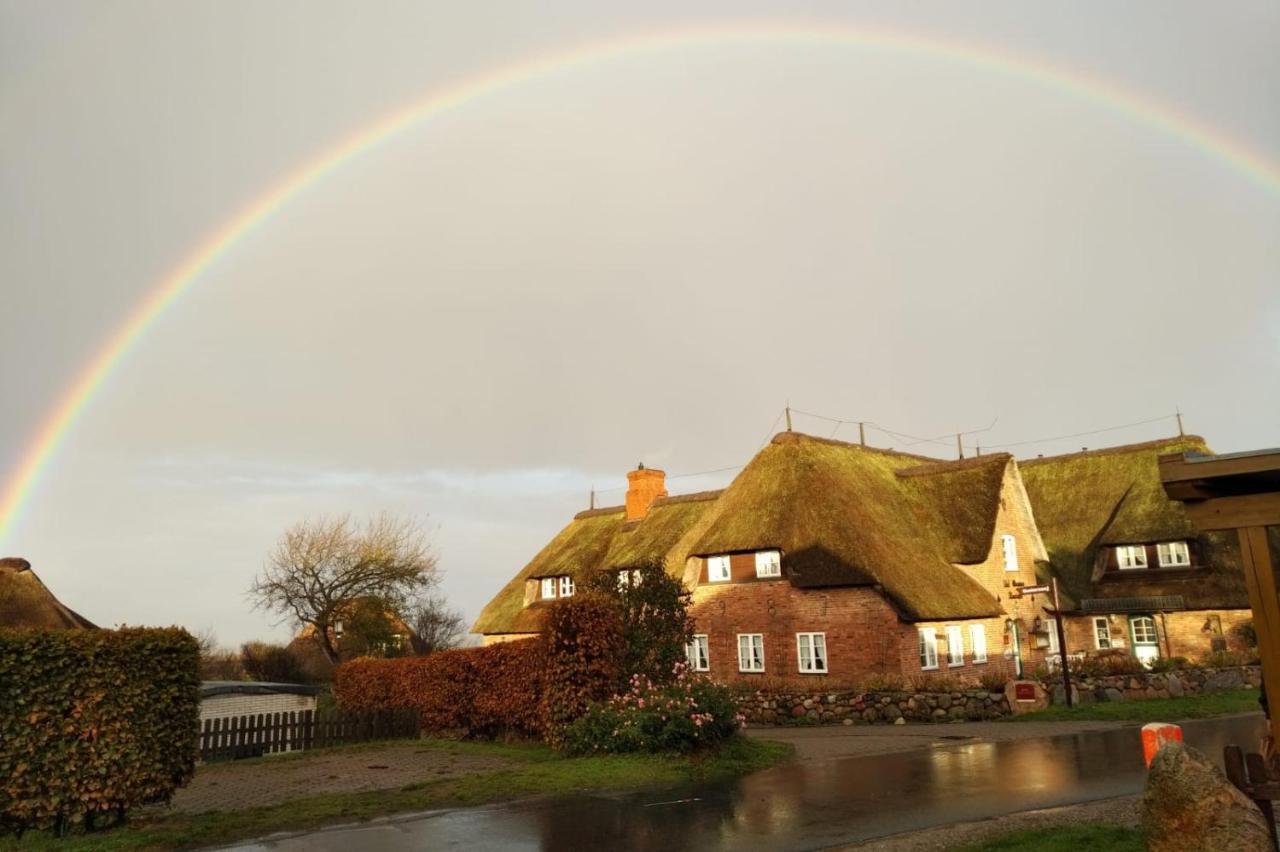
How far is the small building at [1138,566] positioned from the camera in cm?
3444

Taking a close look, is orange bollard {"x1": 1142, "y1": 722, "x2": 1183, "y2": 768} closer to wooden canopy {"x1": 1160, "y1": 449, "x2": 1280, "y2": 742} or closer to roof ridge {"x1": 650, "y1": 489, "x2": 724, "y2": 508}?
wooden canopy {"x1": 1160, "y1": 449, "x2": 1280, "y2": 742}

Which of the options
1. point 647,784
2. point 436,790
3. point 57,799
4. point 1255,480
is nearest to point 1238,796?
point 1255,480

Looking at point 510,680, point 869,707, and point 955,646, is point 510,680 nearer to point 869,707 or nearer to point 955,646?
point 869,707

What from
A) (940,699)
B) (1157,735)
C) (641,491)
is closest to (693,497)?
(641,491)

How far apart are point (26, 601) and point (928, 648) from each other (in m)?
32.3

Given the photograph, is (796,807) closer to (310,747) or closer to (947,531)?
(310,747)

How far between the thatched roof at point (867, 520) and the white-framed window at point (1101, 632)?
7311 millimetres

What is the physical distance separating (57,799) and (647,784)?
866 centimetres

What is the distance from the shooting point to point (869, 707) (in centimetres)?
2606

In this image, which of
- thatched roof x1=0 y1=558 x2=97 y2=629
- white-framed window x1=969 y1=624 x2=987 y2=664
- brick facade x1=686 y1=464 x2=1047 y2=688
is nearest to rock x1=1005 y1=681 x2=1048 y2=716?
brick facade x1=686 y1=464 x2=1047 y2=688

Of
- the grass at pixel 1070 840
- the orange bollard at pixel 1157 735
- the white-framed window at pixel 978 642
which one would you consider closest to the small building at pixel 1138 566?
the white-framed window at pixel 978 642

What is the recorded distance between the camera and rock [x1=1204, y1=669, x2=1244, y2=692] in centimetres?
2853

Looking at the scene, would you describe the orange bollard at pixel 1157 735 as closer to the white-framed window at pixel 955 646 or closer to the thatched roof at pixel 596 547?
the white-framed window at pixel 955 646

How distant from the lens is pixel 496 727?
76.5ft
